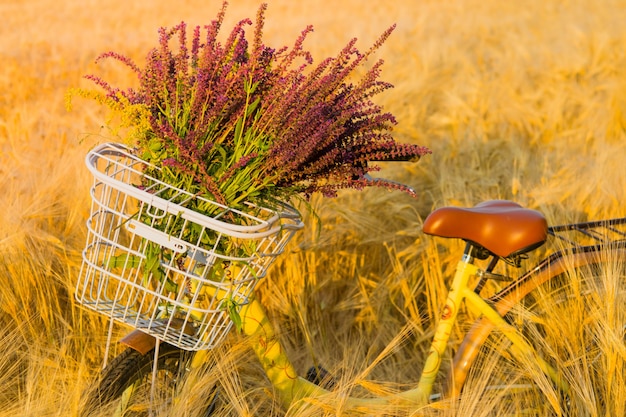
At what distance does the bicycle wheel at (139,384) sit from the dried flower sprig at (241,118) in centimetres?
54

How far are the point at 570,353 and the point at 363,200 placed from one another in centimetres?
126

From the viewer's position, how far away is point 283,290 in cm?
290

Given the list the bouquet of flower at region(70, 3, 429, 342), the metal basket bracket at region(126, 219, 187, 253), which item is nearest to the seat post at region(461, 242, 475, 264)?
the bouquet of flower at region(70, 3, 429, 342)

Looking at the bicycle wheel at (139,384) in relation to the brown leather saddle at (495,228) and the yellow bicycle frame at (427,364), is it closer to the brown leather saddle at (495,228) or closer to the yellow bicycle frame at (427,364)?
the yellow bicycle frame at (427,364)

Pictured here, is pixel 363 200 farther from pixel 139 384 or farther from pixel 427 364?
pixel 139 384

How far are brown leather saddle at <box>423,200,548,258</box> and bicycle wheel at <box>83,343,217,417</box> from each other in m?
0.78

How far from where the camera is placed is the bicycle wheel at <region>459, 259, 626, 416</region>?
2.05m

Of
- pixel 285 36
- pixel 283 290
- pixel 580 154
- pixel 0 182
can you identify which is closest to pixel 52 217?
pixel 0 182

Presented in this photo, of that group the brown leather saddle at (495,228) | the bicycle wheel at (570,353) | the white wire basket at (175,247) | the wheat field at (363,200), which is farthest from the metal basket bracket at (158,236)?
the bicycle wheel at (570,353)

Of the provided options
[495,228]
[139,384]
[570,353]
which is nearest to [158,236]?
[139,384]

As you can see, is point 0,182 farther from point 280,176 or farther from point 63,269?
point 280,176

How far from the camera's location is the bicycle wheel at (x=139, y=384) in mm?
1955

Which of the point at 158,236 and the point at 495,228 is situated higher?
the point at 495,228

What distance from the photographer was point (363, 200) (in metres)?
3.23
